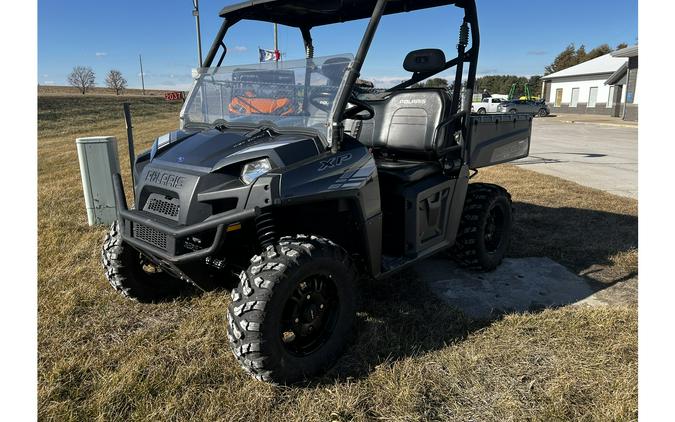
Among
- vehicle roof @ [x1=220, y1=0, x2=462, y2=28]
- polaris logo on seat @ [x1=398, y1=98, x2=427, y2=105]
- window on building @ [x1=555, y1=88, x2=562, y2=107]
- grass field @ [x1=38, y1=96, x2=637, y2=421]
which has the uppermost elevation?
window on building @ [x1=555, y1=88, x2=562, y2=107]

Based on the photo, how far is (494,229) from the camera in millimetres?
4492

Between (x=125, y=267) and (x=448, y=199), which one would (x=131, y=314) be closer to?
(x=125, y=267)

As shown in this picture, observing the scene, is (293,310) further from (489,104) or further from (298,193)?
(489,104)

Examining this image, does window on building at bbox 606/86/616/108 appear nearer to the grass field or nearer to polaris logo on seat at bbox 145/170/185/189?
the grass field

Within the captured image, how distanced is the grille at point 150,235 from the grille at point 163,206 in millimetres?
104

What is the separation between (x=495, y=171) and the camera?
10.0 m

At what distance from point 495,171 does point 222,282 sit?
823cm

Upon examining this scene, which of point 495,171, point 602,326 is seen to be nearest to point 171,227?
point 602,326

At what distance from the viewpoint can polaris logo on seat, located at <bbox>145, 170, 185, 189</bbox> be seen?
8.62 feet

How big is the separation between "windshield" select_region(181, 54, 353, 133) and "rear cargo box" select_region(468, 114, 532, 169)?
1.51 meters

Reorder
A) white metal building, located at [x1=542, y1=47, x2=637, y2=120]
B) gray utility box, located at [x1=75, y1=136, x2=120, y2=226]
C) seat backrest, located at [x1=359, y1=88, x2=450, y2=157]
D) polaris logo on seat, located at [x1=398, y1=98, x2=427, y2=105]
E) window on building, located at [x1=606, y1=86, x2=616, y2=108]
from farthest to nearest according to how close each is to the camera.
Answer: window on building, located at [x1=606, y1=86, x2=616, y2=108], white metal building, located at [x1=542, y1=47, x2=637, y2=120], gray utility box, located at [x1=75, y1=136, x2=120, y2=226], polaris logo on seat, located at [x1=398, y1=98, x2=427, y2=105], seat backrest, located at [x1=359, y1=88, x2=450, y2=157]

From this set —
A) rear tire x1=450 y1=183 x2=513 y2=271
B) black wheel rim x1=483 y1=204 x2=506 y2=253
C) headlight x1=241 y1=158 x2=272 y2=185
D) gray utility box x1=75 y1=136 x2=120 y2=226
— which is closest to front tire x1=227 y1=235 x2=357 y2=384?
headlight x1=241 y1=158 x2=272 y2=185

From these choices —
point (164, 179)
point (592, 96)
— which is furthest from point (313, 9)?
point (592, 96)

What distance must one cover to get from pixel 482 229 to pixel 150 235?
2.73 m
